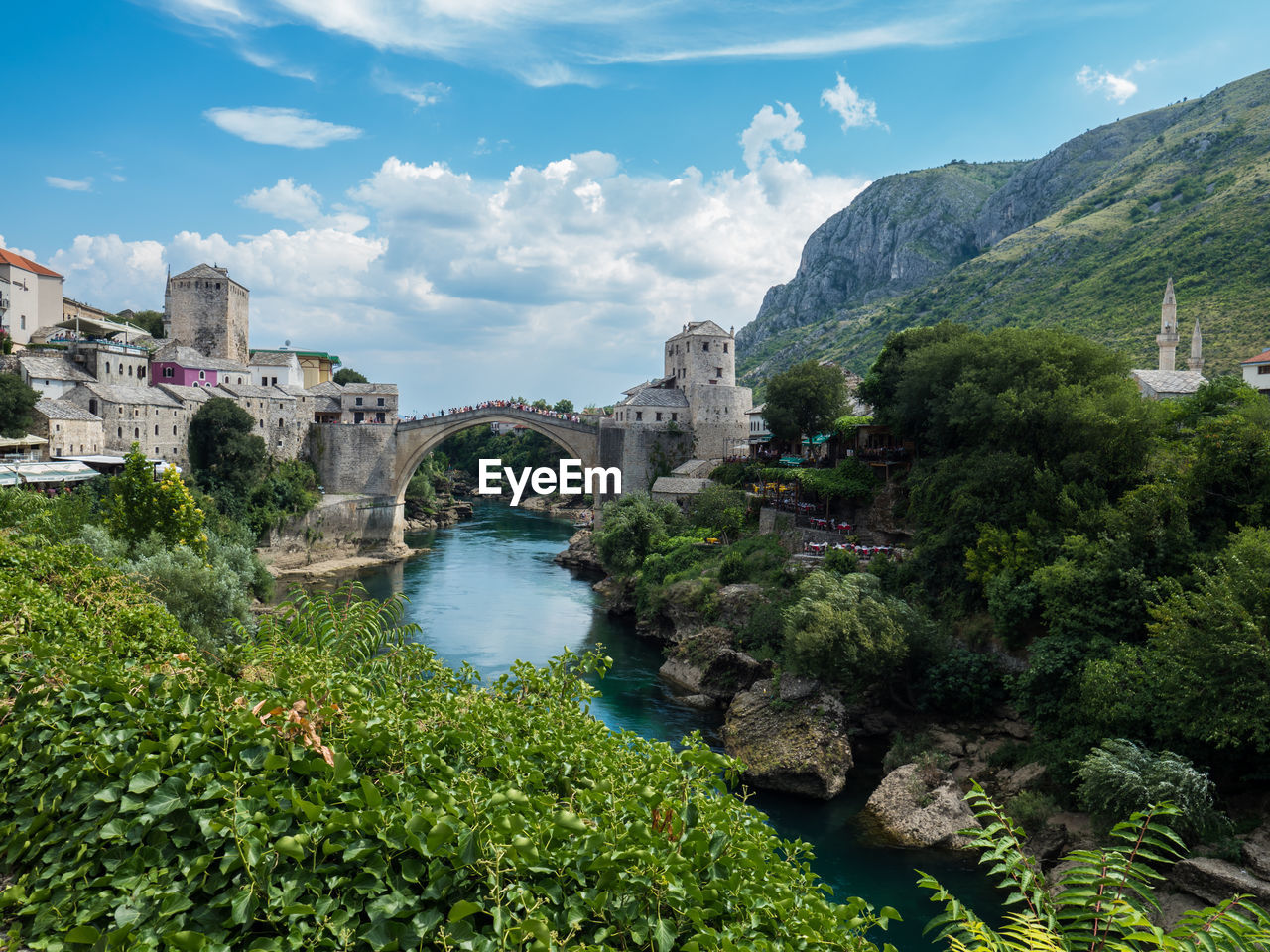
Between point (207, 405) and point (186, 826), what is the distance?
37.6 meters

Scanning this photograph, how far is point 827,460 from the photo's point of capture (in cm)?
3353

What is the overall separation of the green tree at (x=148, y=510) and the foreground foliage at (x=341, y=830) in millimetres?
18103

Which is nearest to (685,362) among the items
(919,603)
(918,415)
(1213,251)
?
(918,415)

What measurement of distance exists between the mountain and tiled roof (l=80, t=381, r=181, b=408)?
45373 mm

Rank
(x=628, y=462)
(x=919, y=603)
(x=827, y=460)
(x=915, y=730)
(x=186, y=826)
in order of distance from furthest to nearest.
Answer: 1. (x=628, y=462)
2. (x=827, y=460)
3. (x=919, y=603)
4. (x=915, y=730)
5. (x=186, y=826)

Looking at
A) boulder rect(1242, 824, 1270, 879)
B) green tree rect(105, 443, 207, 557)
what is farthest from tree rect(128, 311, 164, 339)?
boulder rect(1242, 824, 1270, 879)

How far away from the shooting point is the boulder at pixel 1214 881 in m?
10.1

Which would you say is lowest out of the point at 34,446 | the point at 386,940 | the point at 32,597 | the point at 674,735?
the point at 674,735

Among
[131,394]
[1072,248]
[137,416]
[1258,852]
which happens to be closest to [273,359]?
[131,394]

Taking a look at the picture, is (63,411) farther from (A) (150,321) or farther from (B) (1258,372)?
(B) (1258,372)

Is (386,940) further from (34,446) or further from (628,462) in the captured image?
(628,462)

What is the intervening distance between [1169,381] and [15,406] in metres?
42.9

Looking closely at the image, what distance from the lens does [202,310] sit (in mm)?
45469

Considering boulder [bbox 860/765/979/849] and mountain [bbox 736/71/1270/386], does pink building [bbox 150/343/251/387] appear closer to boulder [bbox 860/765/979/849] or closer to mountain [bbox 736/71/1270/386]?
boulder [bbox 860/765/979/849]
